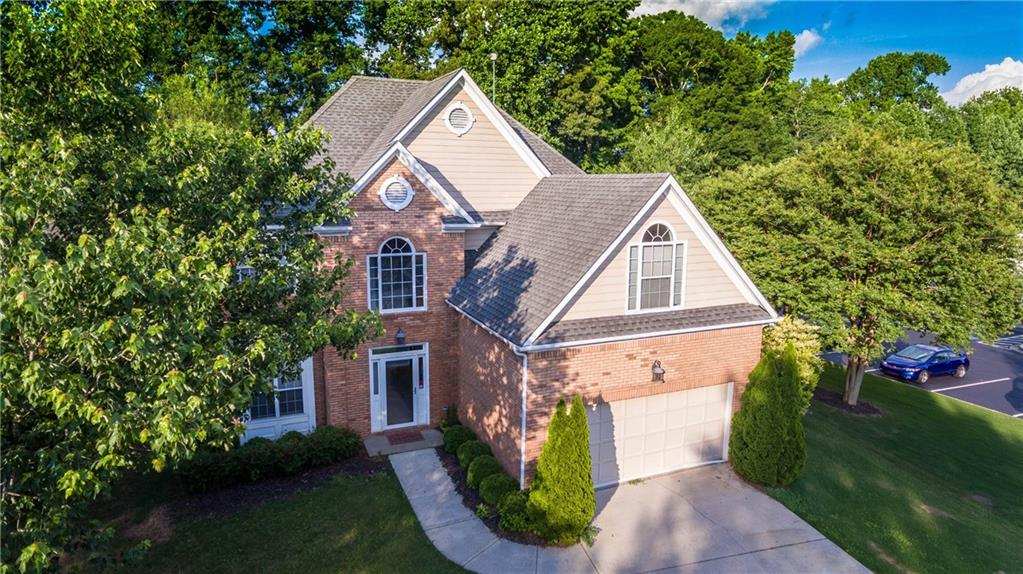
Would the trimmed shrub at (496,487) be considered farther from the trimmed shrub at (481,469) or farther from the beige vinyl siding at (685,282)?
the beige vinyl siding at (685,282)

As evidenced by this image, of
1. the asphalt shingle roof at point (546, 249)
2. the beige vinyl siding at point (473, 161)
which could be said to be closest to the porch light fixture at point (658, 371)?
the asphalt shingle roof at point (546, 249)

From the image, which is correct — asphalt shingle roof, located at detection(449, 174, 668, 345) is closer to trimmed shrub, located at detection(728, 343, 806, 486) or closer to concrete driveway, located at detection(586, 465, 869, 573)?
concrete driveway, located at detection(586, 465, 869, 573)

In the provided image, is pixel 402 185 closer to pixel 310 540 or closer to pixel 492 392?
pixel 492 392

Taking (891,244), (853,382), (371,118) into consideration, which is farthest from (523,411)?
(853,382)

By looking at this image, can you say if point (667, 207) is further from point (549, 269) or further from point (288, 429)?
point (288, 429)

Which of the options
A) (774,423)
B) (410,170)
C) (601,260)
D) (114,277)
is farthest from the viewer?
(410,170)

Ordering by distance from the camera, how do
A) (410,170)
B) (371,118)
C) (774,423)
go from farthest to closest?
(371,118) < (410,170) < (774,423)

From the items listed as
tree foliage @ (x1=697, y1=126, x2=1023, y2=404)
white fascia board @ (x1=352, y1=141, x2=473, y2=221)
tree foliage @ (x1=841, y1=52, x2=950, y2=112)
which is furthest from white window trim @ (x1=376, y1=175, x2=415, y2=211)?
tree foliage @ (x1=841, y1=52, x2=950, y2=112)
